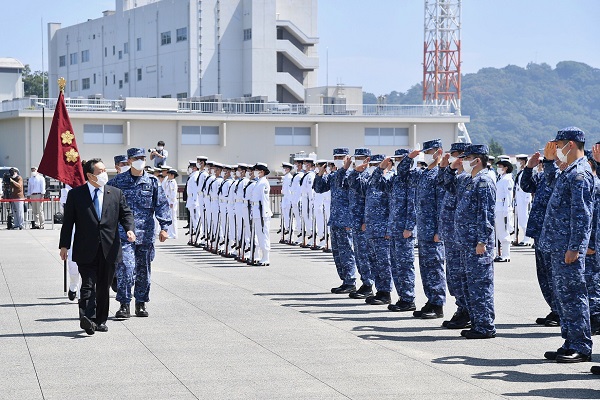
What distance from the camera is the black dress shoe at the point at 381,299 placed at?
1470 centimetres

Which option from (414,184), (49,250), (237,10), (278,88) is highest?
(237,10)

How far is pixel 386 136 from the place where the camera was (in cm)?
6138

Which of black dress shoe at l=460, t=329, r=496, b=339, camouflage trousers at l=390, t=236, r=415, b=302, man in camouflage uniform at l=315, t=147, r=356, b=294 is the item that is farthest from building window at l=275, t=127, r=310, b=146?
black dress shoe at l=460, t=329, r=496, b=339

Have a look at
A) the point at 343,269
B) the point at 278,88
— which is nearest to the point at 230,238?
the point at 343,269

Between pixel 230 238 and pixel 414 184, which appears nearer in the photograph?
pixel 414 184

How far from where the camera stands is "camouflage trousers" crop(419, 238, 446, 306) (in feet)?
43.4

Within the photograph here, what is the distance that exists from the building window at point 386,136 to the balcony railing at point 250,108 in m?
0.89

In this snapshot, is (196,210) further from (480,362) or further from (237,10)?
(237,10)

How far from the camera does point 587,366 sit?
9.95 meters

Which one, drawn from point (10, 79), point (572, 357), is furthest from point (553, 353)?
point (10, 79)

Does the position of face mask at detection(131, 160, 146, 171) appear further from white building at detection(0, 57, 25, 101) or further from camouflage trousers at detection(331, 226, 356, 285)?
white building at detection(0, 57, 25, 101)

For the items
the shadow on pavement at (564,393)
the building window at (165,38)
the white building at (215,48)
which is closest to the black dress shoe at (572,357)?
the shadow on pavement at (564,393)

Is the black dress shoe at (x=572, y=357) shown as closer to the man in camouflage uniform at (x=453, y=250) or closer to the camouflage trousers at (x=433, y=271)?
the man in camouflage uniform at (x=453, y=250)

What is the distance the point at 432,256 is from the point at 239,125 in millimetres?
45271
